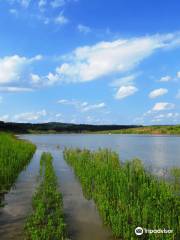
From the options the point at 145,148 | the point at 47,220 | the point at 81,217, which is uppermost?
the point at 145,148

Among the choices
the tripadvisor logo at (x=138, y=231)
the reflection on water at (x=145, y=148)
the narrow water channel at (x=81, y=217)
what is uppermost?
the reflection on water at (x=145, y=148)

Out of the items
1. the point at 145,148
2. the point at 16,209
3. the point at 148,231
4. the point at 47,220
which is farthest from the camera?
the point at 145,148

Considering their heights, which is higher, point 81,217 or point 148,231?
point 148,231

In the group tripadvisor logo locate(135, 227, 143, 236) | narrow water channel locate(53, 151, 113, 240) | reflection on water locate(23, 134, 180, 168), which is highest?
reflection on water locate(23, 134, 180, 168)

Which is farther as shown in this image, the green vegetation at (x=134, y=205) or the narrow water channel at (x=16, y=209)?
the narrow water channel at (x=16, y=209)

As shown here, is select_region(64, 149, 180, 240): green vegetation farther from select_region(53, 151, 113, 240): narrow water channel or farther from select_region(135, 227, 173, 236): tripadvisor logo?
select_region(53, 151, 113, 240): narrow water channel

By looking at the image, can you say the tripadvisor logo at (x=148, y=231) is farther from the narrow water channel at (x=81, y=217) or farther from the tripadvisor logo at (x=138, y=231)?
the narrow water channel at (x=81, y=217)

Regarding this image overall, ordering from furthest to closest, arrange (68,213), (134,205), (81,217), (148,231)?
1. (68,213)
2. (81,217)
3. (134,205)
4. (148,231)

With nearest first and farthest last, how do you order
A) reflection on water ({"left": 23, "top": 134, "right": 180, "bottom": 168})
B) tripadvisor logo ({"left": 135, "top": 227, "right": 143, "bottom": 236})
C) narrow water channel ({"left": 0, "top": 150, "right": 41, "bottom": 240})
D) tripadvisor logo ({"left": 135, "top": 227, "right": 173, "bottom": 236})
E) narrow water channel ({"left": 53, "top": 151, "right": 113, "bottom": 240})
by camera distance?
tripadvisor logo ({"left": 135, "top": 227, "right": 173, "bottom": 236})
tripadvisor logo ({"left": 135, "top": 227, "right": 143, "bottom": 236})
narrow water channel ({"left": 53, "top": 151, "right": 113, "bottom": 240})
narrow water channel ({"left": 0, "top": 150, "right": 41, "bottom": 240})
reflection on water ({"left": 23, "top": 134, "right": 180, "bottom": 168})

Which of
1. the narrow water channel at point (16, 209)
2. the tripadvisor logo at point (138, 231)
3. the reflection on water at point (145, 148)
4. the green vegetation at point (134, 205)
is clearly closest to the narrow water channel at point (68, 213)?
the narrow water channel at point (16, 209)

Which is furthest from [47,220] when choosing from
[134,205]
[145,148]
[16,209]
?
[145,148]

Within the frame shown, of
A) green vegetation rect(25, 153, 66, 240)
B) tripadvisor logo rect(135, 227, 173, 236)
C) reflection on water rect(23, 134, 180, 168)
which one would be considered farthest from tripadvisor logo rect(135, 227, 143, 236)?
reflection on water rect(23, 134, 180, 168)

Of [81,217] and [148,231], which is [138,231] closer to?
[148,231]

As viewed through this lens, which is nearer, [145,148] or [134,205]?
[134,205]
